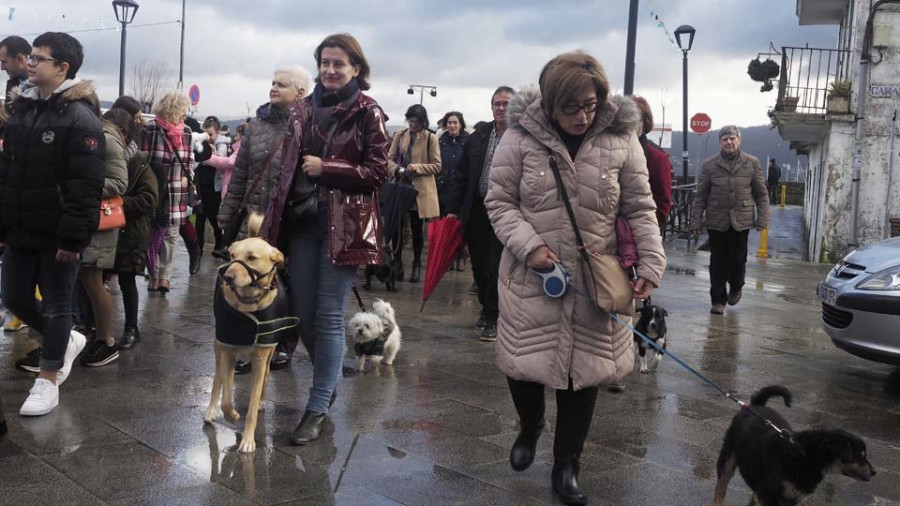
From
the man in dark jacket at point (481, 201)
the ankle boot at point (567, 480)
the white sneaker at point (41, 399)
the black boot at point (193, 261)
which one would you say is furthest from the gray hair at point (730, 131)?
the white sneaker at point (41, 399)

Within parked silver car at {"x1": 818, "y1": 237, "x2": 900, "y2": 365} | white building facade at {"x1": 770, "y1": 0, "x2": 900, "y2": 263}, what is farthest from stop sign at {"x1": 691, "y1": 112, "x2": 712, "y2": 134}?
parked silver car at {"x1": 818, "y1": 237, "x2": 900, "y2": 365}

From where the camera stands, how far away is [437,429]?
535cm

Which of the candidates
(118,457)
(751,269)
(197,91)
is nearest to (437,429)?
(118,457)

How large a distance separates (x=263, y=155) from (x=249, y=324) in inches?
67.5

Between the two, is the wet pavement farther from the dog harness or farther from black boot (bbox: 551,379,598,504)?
the dog harness

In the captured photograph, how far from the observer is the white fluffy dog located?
6.70m

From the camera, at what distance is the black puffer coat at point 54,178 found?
522 cm

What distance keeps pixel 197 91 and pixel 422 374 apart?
2499cm

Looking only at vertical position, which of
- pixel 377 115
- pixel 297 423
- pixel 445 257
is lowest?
pixel 297 423

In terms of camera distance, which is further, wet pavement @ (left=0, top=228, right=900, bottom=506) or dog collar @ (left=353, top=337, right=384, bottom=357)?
Result: dog collar @ (left=353, top=337, right=384, bottom=357)

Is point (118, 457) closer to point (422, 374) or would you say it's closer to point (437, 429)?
point (437, 429)

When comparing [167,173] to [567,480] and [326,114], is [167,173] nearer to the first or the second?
[326,114]

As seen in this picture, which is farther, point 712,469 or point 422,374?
point 422,374

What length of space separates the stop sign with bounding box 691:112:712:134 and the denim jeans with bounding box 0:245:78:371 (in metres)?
27.0
